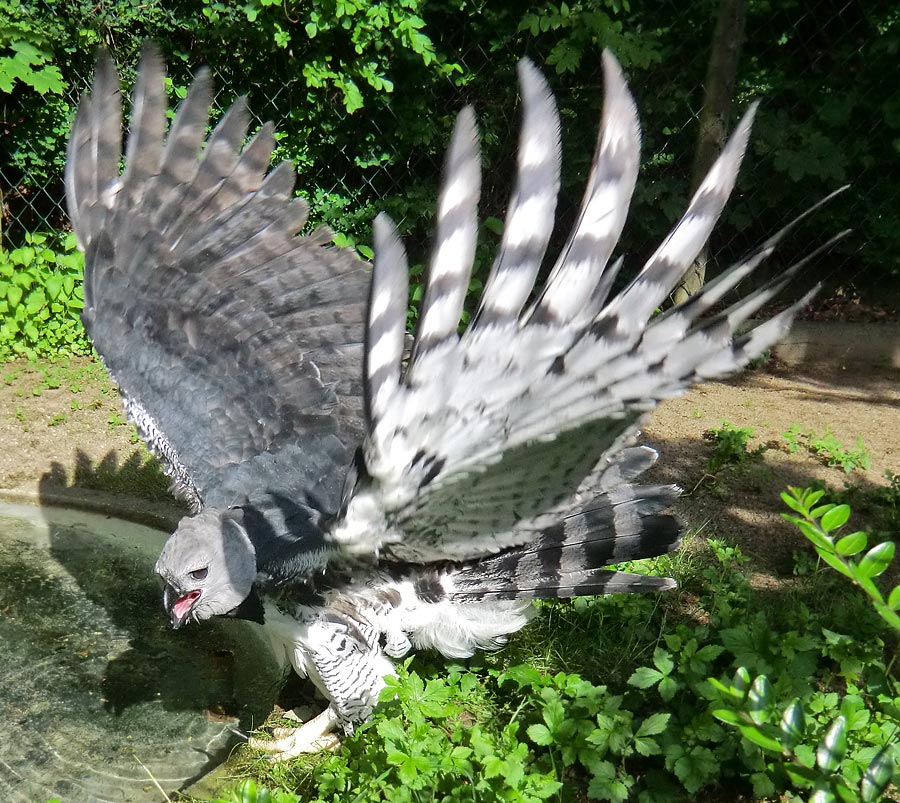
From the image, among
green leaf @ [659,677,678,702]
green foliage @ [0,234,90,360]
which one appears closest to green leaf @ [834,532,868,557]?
green leaf @ [659,677,678,702]

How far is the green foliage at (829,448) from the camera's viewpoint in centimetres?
390

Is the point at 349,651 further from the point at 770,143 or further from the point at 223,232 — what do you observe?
the point at 770,143

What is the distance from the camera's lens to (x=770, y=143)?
5559 millimetres

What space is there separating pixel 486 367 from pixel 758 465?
2623mm

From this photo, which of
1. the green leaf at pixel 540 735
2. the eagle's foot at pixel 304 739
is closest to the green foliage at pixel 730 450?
the green leaf at pixel 540 735

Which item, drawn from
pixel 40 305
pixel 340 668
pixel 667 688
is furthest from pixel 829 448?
pixel 40 305

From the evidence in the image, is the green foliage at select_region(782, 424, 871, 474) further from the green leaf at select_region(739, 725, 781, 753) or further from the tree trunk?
the green leaf at select_region(739, 725, 781, 753)

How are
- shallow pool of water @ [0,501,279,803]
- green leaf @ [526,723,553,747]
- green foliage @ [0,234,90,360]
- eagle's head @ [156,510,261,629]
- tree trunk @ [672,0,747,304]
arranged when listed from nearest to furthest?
1. green leaf @ [526,723,553,747]
2. eagle's head @ [156,510,261,629]
3. shallow pool of water @ [0,501,279,803]
4. tree trunk @ [672,0,747,304]
5. green foliage @ [0,234,90,360]

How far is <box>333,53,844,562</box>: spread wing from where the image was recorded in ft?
5.03

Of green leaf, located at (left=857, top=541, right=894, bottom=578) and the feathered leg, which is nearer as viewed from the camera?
green leaf, located at (left=857, top=541, right=894, bottom=578)

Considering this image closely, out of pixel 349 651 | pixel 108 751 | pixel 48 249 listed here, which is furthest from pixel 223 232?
pixel 48 249

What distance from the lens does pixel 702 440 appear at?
14.0 ft

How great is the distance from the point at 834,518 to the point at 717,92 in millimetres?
4583

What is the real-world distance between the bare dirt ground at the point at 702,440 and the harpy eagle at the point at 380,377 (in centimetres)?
100
